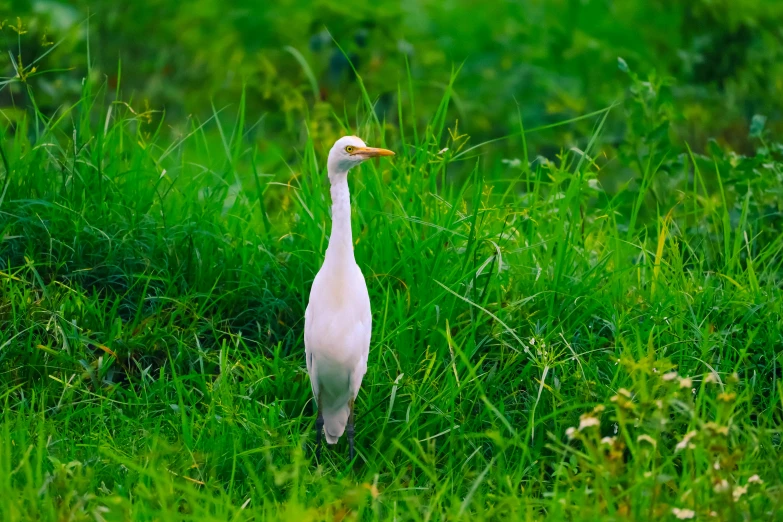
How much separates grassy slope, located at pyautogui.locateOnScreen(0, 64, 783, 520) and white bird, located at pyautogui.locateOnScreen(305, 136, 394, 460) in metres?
0.21

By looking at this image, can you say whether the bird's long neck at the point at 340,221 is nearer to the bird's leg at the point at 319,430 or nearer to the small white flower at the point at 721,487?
the bird's leg at the point at 319,430

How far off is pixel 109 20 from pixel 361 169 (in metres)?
3.90

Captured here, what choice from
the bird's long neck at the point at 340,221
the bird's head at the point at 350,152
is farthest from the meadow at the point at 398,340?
the bird's head at the point at 350,152

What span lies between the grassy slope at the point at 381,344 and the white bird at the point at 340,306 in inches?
8.2

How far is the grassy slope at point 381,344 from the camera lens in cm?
270

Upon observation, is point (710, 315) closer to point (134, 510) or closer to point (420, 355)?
point (420, 355)

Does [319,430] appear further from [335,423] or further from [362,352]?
[362,352]

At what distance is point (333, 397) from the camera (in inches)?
121

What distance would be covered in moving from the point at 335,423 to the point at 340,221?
704mm

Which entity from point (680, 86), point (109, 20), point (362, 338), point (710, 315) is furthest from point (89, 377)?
point (680, 86)

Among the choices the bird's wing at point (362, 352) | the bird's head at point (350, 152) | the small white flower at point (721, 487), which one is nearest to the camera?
the small white flower at point (721, 487)

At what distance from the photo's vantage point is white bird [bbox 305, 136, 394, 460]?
2.93m

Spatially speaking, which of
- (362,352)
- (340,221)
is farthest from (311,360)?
(340,221)

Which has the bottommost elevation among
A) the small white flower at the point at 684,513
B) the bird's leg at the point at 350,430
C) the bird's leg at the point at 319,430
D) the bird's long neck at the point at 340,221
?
the bird's leg at the point at 319,430
